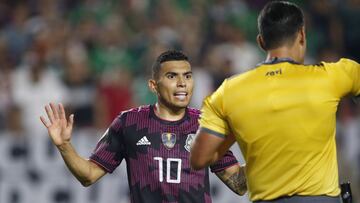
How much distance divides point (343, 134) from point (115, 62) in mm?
3112

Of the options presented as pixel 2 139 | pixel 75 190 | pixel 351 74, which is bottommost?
pixel 75 190

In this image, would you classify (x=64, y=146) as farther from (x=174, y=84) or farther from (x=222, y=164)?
(x=222, y=164)

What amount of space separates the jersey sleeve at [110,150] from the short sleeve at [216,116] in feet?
5.18

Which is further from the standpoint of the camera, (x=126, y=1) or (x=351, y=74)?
(x=126, y=1)

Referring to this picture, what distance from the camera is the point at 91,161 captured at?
19.7ft

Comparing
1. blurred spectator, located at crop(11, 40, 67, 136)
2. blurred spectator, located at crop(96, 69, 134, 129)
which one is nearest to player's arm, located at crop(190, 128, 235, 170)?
blurred spectator, located at crop(96, 69, 134, 129)

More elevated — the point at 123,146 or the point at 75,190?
the point at 123,146

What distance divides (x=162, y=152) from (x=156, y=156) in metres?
0.05

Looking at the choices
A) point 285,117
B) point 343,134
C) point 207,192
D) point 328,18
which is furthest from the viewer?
point 328,18

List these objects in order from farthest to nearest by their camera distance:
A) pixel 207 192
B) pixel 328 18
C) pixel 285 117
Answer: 1. pixel 328 18
2. pixel 207 192
3. pixel 285 117

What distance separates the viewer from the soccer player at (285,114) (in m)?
4.41

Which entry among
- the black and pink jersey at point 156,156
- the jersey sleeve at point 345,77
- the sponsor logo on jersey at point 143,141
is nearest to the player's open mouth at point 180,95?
the black and pink jersey at point 156,156

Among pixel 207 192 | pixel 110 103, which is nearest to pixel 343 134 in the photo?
pixel 110 103

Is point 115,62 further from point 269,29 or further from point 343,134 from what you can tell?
point 269,29
